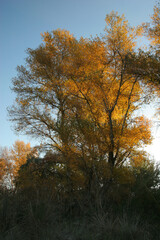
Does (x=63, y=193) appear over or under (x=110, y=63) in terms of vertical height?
under

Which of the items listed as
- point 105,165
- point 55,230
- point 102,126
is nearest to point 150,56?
point 102,126

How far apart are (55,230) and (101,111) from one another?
5646mm

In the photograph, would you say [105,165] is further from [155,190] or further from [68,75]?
[68,75]

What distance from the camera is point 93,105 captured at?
941 cm

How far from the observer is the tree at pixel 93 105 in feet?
27.8

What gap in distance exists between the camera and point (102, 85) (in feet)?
31.2

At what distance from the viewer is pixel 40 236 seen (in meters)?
4.54

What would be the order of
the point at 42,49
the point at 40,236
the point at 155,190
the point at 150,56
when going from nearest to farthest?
the point at 40,236
the point at 150,56
the point at 155,190
the point at 42,49

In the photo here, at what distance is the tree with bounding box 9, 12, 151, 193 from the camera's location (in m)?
8.48

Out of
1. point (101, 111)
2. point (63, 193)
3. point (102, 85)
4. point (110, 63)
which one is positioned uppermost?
point (110, 63)

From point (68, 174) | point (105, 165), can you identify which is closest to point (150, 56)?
point (105, 165)

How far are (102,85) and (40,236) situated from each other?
21.8 feet

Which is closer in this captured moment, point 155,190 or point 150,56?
point 150,56

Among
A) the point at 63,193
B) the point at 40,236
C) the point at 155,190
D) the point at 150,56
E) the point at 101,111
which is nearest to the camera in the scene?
the point at 40,236
